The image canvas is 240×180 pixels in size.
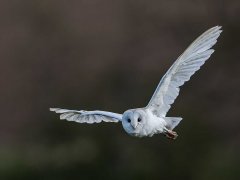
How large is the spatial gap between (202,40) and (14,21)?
8.53 m

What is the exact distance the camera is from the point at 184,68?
7457 millimetres

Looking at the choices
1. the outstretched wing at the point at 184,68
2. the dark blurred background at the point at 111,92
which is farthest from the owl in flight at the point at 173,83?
the dark blurred background at the point at 111,92

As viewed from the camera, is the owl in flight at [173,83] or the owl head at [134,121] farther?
the owl in flight at [173,83]

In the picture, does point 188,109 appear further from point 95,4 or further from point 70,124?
point 95,4

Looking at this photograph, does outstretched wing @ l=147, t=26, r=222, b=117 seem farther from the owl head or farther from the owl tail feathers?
the owl head

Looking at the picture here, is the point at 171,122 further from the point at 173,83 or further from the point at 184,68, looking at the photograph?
the point at 184,68

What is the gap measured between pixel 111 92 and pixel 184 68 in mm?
7409

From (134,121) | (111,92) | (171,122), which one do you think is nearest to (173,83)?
(171,122)

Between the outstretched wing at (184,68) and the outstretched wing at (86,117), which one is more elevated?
the outstretched wing at (184,68)

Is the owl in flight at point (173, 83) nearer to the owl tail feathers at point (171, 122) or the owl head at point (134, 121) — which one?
the owl tail feathers at point (171, 122)

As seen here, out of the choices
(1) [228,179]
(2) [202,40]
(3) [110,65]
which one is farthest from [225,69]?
(2) [202,40]

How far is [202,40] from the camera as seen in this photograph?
743 cm

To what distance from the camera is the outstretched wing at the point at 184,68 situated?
7367 mm

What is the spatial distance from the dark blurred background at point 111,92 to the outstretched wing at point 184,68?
566 cm
